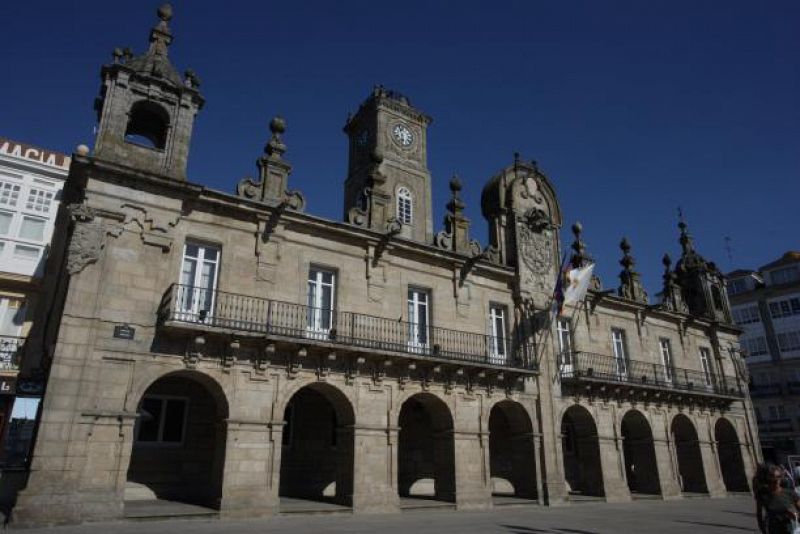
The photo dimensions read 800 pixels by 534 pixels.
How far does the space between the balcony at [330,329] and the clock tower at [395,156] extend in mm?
4412

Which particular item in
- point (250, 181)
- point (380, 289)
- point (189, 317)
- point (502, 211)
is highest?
point (502, 211)

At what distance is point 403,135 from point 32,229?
73.1 ft

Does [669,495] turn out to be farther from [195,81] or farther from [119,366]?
[195,81]

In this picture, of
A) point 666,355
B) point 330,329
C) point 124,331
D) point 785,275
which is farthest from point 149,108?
point 785,275

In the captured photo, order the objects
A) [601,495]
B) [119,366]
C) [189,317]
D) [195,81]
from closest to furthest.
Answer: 1. [119,366]
2. [189,317]
3. [195,81]
4. [601,495]

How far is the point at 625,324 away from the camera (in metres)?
22.0

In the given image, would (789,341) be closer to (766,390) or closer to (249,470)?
(766,390)

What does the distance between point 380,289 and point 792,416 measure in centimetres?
3445

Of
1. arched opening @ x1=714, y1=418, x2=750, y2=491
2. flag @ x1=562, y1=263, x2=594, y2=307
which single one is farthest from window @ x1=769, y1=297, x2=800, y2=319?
flag @ x1=562, y1=263, x2=594, y2=307

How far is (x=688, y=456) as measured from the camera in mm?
22203

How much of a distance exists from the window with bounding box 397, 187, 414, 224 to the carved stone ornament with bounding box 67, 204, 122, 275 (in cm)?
1014

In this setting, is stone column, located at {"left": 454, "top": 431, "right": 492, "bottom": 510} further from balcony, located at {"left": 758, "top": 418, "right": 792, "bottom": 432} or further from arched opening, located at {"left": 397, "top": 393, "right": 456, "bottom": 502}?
balcony, located at {"left": 758, "top": 418, "right": 792, "bottom": 432}

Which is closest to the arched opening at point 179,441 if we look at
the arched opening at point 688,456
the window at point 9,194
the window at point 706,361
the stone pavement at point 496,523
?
the stone pavement at point 496,523

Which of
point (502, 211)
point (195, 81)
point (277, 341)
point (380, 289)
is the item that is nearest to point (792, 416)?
point (502, 211)
